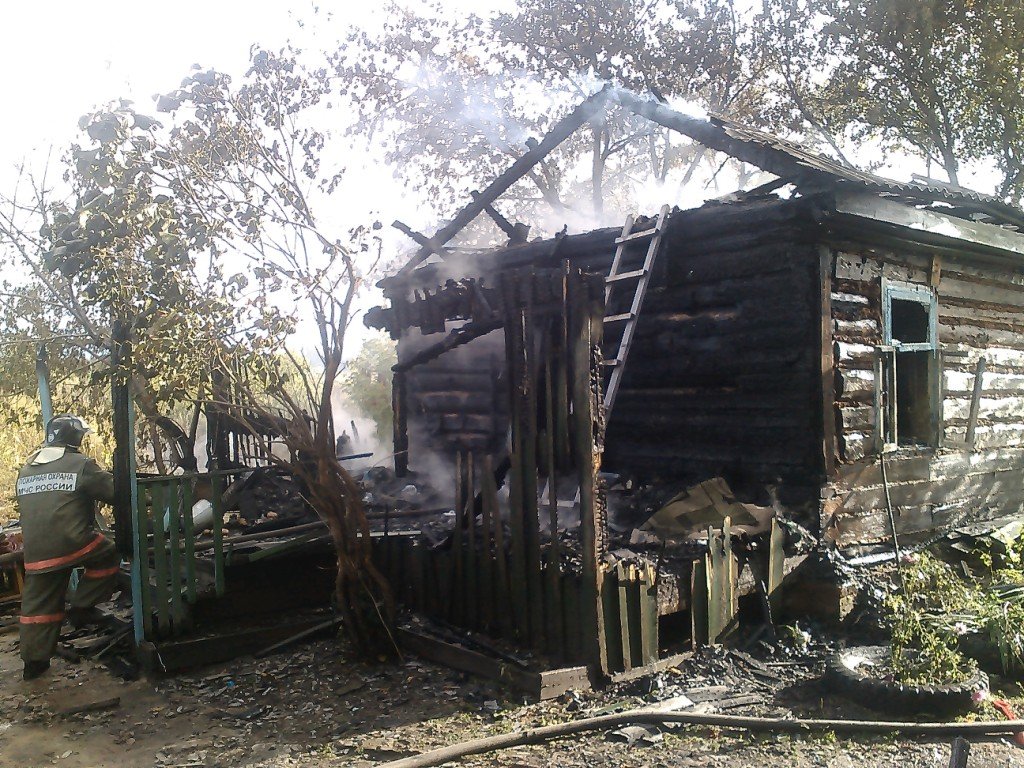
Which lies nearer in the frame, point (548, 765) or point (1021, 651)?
point (548, 765)

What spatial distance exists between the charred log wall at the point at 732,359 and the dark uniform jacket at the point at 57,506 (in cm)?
529

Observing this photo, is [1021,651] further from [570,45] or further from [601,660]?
[570,45]

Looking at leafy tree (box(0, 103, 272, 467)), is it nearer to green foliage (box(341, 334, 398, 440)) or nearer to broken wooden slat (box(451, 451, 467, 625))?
broken wooden slat (box(451, 451, 467, 625))

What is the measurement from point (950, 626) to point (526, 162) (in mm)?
7762

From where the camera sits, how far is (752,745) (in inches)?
185

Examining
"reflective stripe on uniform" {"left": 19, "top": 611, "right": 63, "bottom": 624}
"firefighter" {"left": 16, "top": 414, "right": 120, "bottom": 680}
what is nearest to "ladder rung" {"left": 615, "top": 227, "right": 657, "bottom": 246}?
"firefighter" {"left": 16, "top": 414, "right": 120, "bottom": 680}

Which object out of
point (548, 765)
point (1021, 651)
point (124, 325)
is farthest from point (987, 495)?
point (124, 325)

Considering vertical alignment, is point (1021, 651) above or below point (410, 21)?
below

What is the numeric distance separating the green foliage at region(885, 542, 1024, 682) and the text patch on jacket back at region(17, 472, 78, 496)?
249 inches

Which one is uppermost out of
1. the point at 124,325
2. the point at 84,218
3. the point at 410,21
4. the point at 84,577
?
the point at 410,21

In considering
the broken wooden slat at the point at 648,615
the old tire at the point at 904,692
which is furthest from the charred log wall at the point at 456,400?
the old tire at the point at 904,692

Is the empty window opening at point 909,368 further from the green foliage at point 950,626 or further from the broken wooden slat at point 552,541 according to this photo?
the broken wooden slat at point 552,541

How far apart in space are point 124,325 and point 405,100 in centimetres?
1919

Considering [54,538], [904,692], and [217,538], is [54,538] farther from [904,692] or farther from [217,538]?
[904,692]
